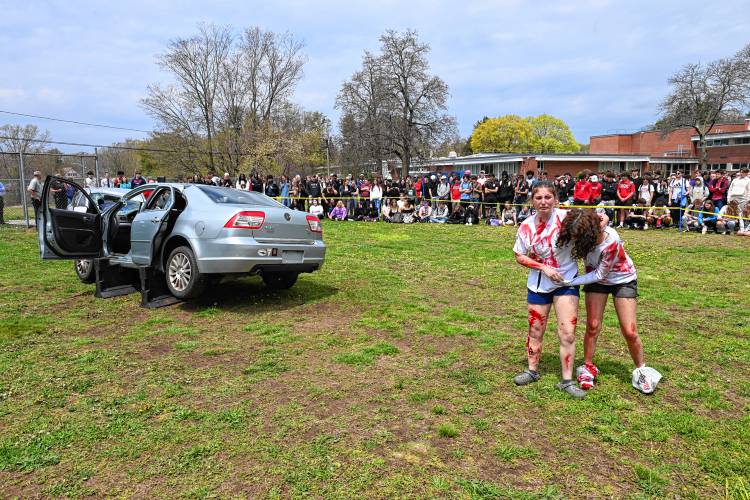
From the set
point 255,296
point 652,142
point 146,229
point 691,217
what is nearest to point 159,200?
point 146,229

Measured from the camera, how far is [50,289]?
7.97 metres

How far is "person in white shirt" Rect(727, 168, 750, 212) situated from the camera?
1421 centimetres

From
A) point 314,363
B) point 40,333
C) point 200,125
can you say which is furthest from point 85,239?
point 200,125

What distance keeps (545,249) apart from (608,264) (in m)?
0.46

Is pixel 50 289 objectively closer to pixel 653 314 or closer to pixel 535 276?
pixel 535 276

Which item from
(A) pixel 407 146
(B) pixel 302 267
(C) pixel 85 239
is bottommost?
(B) pixel 302 267

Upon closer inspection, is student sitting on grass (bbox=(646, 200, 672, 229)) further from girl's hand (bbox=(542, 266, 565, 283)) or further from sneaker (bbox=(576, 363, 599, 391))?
girl's hand (bbox=(542, 266, 565, 283))

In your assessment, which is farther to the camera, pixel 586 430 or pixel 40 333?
pixel 40 333

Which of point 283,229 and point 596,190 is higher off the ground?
point 596,190

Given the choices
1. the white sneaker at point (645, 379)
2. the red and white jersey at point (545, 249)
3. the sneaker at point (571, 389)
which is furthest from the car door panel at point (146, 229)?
the white sneaker at point (645, 379)

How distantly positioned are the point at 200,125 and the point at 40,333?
40603 millimetres

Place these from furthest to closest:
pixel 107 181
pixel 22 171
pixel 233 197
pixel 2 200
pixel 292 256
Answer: pixel 107 181
pixel 2 200
pixel 22 171
pixel 233 197
pixel 292 256

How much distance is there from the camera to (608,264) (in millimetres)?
3842

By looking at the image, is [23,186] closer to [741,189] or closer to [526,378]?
[526,378]
